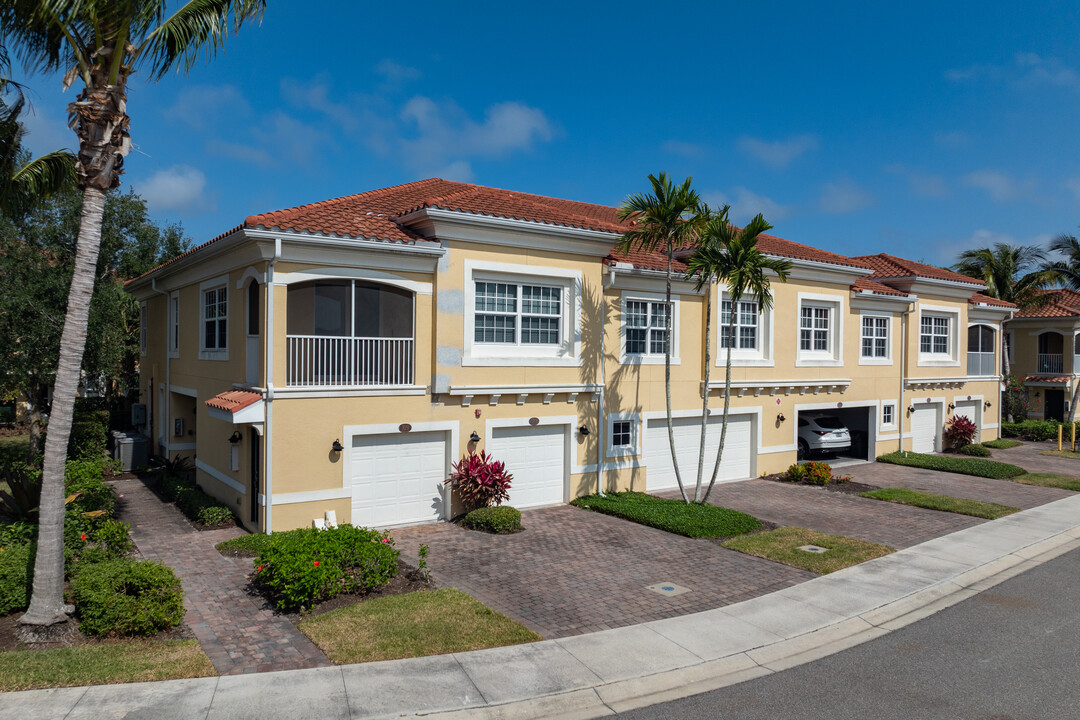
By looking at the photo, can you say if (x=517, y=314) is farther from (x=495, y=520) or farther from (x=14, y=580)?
(x=14, y=580)

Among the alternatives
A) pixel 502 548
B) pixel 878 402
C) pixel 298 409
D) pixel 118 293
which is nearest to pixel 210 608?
pixel 298 409

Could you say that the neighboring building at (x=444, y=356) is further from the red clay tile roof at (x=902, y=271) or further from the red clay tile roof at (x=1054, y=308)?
the red clay tile roof at (x=1054, y=308)

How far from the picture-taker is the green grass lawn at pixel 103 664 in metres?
7.07

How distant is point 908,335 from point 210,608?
76.9ft

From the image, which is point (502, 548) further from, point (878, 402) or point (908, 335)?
point (908, 335)

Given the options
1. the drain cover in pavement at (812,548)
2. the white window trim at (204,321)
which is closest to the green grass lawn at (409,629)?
the drain cover in pavement at (812,548)

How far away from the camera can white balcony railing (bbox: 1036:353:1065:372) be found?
34938mm

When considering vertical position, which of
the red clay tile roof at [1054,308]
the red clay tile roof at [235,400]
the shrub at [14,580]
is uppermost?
the red clay tile roof at [1054,308]

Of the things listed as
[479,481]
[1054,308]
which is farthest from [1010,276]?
[479,481]

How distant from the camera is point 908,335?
24.7 metres

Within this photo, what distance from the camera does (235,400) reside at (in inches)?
513

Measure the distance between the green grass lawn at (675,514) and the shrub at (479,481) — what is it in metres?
2.49

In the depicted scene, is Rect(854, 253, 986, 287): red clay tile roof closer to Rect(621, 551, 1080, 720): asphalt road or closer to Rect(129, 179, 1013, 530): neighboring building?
Rect(129, 179, 1013, 530): neighboring building

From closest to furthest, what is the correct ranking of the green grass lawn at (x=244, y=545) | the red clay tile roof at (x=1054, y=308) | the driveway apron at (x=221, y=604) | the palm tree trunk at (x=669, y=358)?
the driveway apron at (x=221, y=604) < the green grass lawn at (x=244, y=545) < the palm tree trunk at (x=669, y=358) < the red clay tile roof at (x=1054, y=308)
